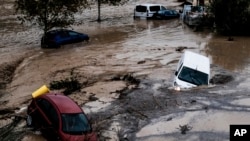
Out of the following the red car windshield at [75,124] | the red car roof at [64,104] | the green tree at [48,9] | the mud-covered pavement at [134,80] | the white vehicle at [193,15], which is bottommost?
the mud-covered pavement at [134,80]

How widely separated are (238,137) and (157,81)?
30.5ft

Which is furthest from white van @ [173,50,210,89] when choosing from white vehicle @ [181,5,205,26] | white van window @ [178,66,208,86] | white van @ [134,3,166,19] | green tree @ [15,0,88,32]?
white van @ [134,3,166,19]

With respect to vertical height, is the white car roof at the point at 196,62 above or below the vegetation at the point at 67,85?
above

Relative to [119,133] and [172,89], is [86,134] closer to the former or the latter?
[119,133]

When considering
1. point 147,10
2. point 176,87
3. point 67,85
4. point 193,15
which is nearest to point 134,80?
point 176,87

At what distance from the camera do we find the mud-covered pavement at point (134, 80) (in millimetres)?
15547

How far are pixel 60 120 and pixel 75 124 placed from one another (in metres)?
0.47

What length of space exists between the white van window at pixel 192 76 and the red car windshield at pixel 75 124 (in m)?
6.92

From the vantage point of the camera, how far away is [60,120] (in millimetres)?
13422

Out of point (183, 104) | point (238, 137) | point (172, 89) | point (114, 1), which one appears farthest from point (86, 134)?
point (114, 1)

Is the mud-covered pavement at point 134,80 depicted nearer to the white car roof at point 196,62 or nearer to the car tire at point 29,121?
the car tire at point 29,121

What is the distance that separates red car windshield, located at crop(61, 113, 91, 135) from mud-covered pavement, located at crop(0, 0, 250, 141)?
1095mm

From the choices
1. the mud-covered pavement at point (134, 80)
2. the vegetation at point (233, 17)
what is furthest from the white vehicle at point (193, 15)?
the vegetation at point (233, 17)

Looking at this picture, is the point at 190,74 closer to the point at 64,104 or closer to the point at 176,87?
the point at 176,87
